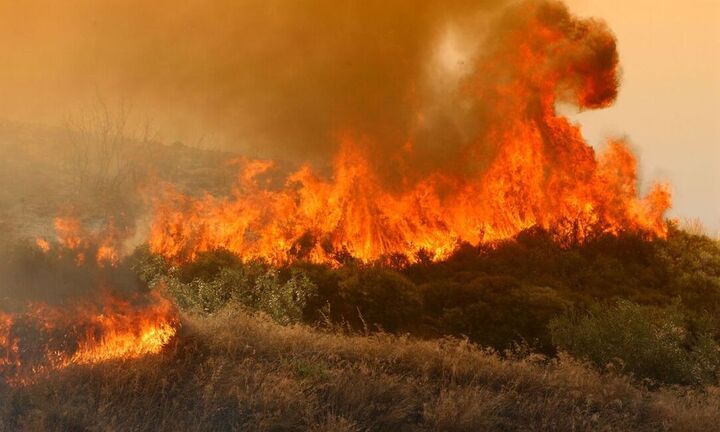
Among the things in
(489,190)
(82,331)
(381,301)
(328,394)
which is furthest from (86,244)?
(489,190)

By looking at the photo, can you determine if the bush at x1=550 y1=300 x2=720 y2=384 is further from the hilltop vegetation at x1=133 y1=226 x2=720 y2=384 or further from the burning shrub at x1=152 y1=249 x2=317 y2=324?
the burning shrub at x1=152 y1=249 x2=317 y2=324

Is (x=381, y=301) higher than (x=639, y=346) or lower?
higher

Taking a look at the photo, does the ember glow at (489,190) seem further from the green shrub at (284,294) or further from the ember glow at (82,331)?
the ember glow at (82,331)

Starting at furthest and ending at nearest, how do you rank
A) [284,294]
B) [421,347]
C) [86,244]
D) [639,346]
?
1. [284,294]
2. [86,244]
3. [639,346]
4. [421,347]

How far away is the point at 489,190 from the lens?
1927 centimetres

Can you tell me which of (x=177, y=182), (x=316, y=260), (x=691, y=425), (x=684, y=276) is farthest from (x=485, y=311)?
(x=177, y=182)

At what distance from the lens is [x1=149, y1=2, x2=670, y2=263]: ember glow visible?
1761 cm

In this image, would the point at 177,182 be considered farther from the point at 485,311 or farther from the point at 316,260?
the point at 485,311

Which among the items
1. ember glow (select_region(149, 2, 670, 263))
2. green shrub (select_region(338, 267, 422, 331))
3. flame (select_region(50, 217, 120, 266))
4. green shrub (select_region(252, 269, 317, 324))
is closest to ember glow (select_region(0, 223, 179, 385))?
flame (select_region(50, 217, 120, 266))

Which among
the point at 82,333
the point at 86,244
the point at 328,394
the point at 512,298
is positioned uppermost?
the point at 512,298

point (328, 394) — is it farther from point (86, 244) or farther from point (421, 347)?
point (86, 244)

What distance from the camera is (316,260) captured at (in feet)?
55.3

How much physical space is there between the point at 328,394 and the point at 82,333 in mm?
3404

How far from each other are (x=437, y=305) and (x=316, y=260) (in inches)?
138
